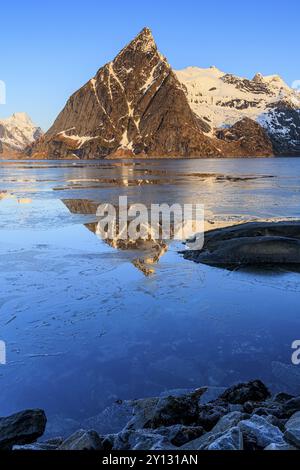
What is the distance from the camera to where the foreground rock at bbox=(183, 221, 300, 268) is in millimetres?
19234

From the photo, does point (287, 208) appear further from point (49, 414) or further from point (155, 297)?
point (49, 414)

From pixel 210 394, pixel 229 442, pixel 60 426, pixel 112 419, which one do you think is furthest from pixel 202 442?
pixel 60 426

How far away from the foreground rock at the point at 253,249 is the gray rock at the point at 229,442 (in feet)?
40.9

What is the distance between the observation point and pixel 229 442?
21.2 ft

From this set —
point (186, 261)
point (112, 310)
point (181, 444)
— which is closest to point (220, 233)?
point (186, 261)

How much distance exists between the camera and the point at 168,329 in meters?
12.3

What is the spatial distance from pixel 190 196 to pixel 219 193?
4.84 meters

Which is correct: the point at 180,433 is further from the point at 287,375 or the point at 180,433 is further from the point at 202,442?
the point at 287,375

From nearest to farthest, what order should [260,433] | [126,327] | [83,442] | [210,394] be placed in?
[260,433]
[83,442]
[210,394]
[126,327]

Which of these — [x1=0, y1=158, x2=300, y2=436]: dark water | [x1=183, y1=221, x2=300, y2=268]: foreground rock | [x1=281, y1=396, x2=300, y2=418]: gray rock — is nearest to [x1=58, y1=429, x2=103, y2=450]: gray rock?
[x1=0, y1=158, x2=300, y2=436]: dark water

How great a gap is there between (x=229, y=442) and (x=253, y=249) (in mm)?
13878

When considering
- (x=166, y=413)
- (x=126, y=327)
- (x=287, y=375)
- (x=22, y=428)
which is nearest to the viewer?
(x=22, y=428)

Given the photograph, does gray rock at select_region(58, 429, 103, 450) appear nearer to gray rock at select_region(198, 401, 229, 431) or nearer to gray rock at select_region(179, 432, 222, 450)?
gray rock at select_region(179, 432, 222, 450)
